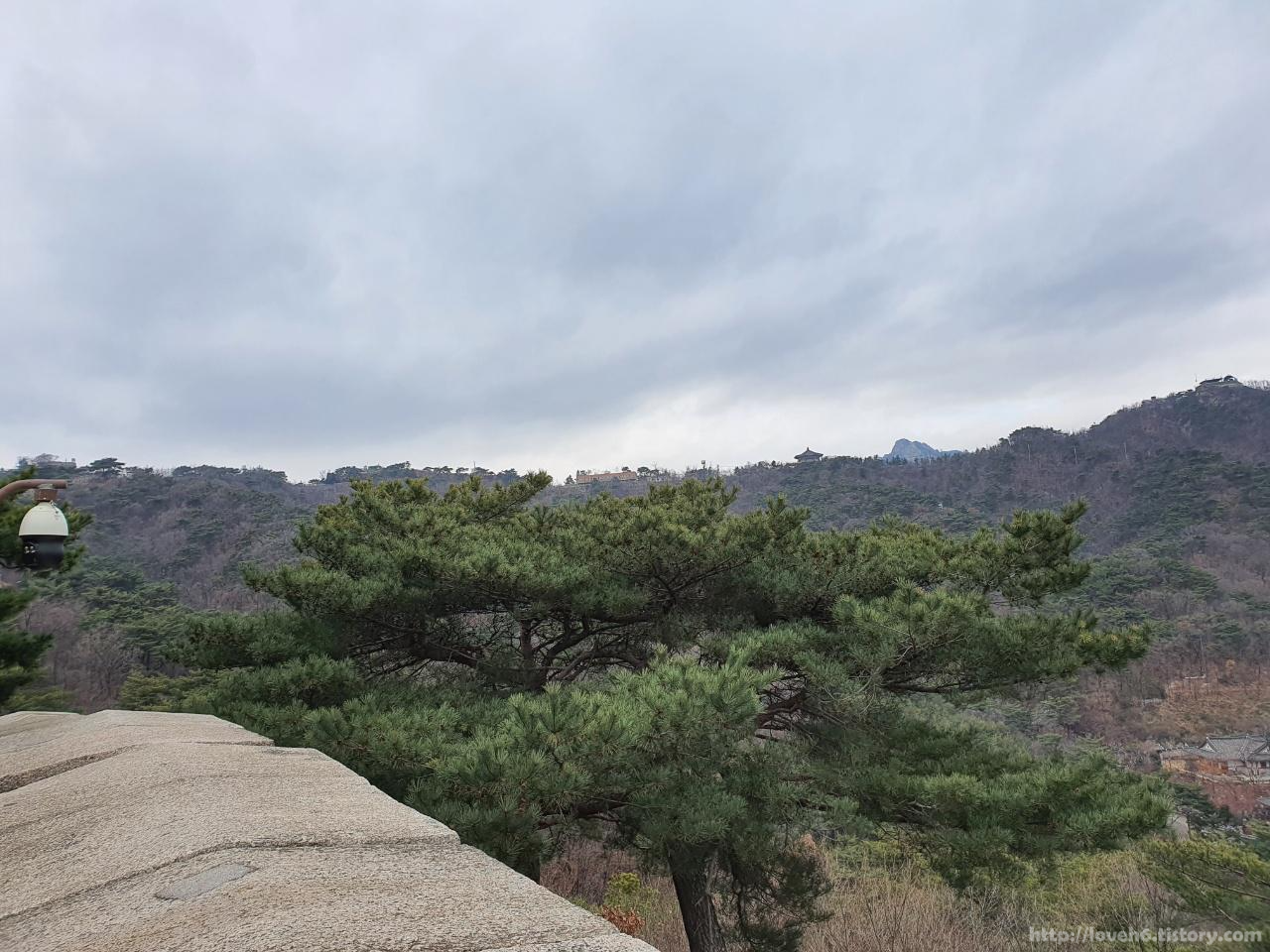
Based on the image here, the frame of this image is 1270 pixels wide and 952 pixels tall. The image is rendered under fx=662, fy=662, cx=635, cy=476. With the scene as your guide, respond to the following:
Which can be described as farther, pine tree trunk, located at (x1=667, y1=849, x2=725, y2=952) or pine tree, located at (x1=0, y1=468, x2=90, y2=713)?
pine tree, located at (x1=0, y1=468, x2=90, y2=713)

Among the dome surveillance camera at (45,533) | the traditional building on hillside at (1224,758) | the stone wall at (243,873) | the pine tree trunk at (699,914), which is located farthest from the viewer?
the traditional building on hillside at (1224,758)

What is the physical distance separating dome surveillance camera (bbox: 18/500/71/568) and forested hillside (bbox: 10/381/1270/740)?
5.70 ft

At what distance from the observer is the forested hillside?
29.6m

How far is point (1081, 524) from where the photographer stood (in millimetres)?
59219

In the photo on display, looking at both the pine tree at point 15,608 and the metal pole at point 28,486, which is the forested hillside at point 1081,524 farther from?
the pine tree at point 15,608

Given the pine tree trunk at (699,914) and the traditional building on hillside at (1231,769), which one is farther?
the traditional building on hillside at (1231,769)

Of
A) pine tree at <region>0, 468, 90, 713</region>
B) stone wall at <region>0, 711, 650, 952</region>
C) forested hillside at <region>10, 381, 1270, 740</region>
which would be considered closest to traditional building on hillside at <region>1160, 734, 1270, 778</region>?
forested hillside at <region>10, 381, 1270, 740</region>

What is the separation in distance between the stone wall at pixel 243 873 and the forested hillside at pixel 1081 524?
15.8ft

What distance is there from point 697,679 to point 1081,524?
2691 inches

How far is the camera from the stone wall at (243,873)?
1.08 m

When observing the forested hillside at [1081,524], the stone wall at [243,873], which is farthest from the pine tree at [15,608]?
the stone wall at [243,873]

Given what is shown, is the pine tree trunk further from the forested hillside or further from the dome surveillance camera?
the dome surveillance camera

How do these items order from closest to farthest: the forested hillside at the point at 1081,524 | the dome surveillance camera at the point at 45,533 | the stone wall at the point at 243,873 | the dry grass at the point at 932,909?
1. the stone wall at the point at 243,873
2. the dome surveillance camera at the point at 45,533
3. the dry grass at the point at 932,909
4. the forested hillside at the point at 1081,524

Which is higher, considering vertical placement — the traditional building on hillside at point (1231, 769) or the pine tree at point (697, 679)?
the pine tree at point (697, 679)
